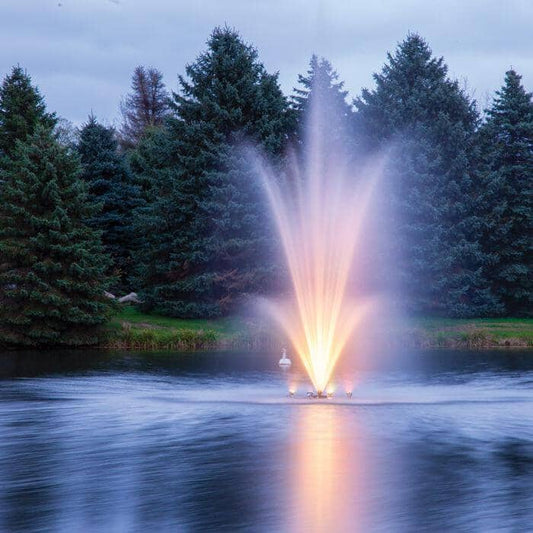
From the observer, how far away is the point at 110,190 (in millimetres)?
74562

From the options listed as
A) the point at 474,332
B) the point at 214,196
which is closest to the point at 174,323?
the point at 214,196

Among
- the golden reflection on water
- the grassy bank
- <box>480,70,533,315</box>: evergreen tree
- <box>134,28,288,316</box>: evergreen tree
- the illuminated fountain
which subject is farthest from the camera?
<box>480,70,533,315</box>: evergreen tree

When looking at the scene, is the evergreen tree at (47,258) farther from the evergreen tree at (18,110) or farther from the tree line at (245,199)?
the evergreen tree at (18,110)

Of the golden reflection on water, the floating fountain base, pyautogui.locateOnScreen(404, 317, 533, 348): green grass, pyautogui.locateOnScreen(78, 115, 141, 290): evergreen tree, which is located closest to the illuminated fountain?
pyautogui.locateOnScreen(404, 317, 533, 348): green grass

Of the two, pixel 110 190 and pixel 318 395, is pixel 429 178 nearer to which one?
pixel 110 190

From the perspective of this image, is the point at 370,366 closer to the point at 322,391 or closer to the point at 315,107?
the point at 322,391

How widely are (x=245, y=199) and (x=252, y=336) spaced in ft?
33.3

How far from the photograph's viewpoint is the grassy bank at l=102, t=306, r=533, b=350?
5122 centimetres

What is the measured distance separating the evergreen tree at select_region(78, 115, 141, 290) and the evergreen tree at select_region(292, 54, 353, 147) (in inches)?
604

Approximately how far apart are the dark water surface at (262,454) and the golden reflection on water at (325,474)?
42 mm

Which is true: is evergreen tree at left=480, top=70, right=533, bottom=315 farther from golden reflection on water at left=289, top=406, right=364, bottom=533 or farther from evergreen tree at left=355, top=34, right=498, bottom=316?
golden reflection on water at left=289, top=406, right=364, bottom=533

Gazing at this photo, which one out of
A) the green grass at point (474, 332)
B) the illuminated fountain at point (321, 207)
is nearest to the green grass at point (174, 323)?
the illuminated fountain at point (321, 207)

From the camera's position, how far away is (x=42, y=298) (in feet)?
162

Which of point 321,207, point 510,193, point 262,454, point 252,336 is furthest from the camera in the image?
point 510,193
